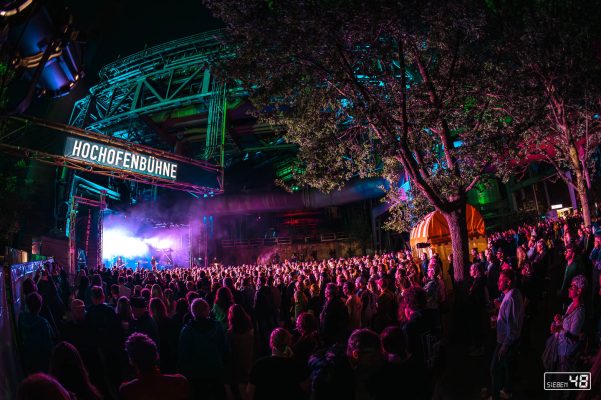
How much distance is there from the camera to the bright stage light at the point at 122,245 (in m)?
32.0

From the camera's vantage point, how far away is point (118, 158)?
12.0 m

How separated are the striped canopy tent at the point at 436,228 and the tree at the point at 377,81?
3.61 metres

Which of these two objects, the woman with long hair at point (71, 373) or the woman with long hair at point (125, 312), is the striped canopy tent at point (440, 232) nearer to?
the woman with long hair at point (125, 312)

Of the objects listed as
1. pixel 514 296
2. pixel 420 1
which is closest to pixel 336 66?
pixel 420 1

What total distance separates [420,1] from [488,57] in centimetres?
319

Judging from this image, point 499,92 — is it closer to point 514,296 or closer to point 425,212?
point 425,212

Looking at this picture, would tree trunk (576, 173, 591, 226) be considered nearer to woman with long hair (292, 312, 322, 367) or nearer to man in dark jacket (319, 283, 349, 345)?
man in dark jacket (319, 283, 349, 345)

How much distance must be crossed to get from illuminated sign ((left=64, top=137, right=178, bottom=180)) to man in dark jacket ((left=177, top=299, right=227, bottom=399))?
8.26m

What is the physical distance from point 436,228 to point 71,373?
47.4ft

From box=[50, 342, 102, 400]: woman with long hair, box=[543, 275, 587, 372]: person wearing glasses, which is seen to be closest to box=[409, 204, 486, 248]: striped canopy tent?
box=[543, 275, 587, 372]: person wearing glasses

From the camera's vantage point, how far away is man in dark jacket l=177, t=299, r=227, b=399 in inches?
187

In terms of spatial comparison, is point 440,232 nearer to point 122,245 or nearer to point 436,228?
point 436,228

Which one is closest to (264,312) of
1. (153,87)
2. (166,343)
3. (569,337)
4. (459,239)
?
(166,343)

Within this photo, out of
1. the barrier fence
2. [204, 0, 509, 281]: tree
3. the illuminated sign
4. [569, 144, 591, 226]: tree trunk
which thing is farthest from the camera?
[569, 144, 591, 226]: tree trunk
